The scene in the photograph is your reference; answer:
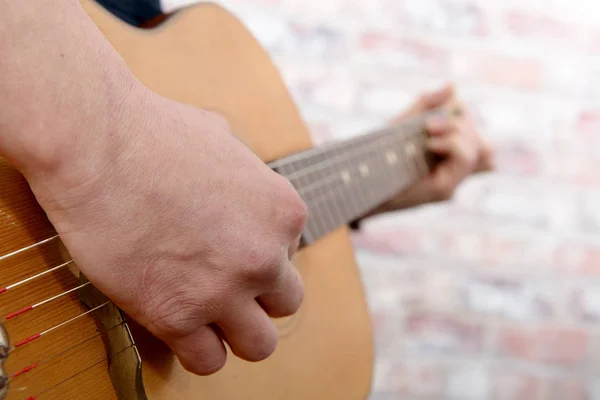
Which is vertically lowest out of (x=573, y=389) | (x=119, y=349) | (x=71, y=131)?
(x=573, y=389)

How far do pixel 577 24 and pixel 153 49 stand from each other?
0.97m

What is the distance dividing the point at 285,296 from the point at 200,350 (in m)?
0.08

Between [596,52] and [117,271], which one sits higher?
[117,271]

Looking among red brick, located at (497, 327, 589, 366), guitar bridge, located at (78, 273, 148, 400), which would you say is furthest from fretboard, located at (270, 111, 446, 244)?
red brick, located at (497, 327, 589, 366)

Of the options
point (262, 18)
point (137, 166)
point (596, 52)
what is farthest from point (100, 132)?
point (596, 52)

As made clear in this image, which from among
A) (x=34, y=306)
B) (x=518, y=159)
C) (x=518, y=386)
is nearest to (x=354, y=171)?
(x=34, y=306)

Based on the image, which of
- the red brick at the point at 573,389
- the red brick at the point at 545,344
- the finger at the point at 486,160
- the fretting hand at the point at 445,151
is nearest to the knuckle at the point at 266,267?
the fretting hand at the point at 445,151

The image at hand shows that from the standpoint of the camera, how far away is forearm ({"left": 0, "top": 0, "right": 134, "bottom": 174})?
0.33m

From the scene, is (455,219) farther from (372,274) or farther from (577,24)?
(577,24)

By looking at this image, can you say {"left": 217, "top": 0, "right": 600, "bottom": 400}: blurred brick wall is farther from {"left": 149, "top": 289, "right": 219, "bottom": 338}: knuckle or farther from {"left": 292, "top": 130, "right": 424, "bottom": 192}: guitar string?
{"left": 149, "top": 289, "right": 219, "bottom": 338}: knuckle

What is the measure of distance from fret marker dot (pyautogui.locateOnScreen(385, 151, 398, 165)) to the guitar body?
17 cm

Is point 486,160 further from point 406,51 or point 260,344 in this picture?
point 260,344

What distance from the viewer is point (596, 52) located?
1.19 m

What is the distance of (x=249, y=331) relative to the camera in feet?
1.45
